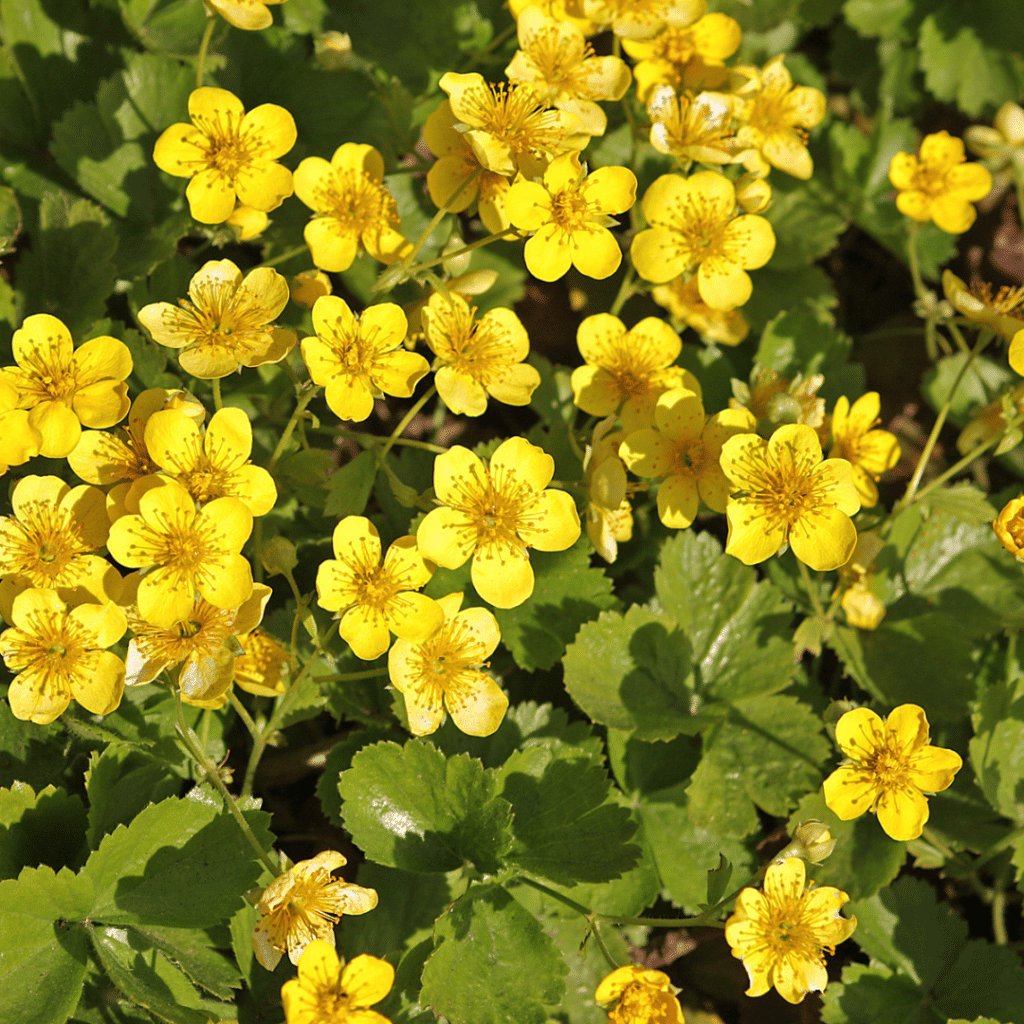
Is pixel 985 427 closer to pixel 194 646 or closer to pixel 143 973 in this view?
pixel 194 646

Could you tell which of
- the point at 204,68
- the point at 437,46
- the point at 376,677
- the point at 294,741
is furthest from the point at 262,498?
the point at 437,46

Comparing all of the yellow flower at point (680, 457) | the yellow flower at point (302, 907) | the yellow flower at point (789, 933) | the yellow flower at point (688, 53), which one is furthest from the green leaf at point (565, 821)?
the yellow flower at point (688, 53)

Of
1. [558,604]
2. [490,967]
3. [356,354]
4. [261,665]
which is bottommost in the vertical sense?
[490,967]

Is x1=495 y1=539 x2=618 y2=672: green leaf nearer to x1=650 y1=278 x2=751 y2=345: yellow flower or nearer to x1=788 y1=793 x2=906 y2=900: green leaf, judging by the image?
x1=788 y1=793 x2=906 y2=900: green leaf

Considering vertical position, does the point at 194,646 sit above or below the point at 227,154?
below

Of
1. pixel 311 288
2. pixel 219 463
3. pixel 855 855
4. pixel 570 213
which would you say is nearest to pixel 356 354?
pixel 311 288

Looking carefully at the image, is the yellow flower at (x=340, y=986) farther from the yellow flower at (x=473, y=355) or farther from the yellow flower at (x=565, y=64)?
the yellow flower at (x=565, y=64)

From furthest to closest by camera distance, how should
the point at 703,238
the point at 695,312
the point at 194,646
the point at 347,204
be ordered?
the point at 695,312 → the point at 703,238 → the point at 347,204 → the point at 194,646
